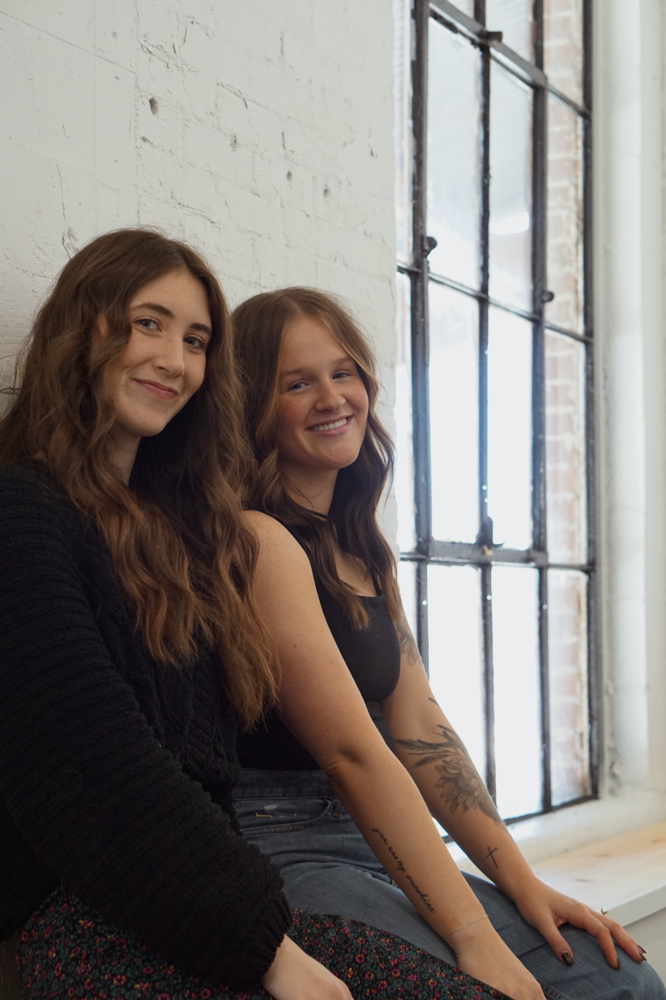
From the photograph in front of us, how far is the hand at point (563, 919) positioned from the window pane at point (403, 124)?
1.70m

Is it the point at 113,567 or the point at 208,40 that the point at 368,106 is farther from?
the point at 113,567

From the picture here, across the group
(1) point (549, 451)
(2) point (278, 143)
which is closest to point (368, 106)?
(2) point (278, 143)

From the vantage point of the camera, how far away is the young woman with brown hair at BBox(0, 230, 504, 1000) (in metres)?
1.05

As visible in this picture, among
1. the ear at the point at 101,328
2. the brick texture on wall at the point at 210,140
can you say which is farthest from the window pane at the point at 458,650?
the ear at the point at 101,328

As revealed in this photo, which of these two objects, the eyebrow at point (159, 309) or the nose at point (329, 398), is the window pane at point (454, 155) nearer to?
the nose at point (329, 398)

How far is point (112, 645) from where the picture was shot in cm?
118

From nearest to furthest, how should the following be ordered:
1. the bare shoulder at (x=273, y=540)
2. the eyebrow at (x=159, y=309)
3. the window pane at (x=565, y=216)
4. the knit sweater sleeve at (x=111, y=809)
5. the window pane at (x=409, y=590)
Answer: the knit sweater sleeve at (x=111, y=809) → the eyebrow at (x=159, y=309) → the bare shoulder at (x=273, y=540) → the window pane at (x=409, y=590) → the window pane at (x=565, y=216)

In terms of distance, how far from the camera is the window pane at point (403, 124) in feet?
8.70

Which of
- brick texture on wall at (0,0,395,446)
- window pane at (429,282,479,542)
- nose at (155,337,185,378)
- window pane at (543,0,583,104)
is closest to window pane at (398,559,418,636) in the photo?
window pane at (429,282,479,542)

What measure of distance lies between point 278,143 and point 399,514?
3.35 ft

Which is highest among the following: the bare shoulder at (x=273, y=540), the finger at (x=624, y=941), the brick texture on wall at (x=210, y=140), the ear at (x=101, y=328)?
the brick texture on wall at (x=210, y=140)

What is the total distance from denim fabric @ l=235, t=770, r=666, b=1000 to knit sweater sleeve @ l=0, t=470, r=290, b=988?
0.99ft

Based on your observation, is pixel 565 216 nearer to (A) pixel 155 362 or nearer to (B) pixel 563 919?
(A) pixel 155 362

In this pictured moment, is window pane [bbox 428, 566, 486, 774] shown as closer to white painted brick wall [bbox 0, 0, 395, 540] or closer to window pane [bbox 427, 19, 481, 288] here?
white painted brick wall [bbox 0, 0, 395, 540]
